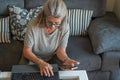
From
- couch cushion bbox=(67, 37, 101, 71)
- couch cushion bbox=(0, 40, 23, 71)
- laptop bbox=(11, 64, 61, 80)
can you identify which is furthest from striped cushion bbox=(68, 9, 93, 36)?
laptop bbox=(11, 64, 61, 80)

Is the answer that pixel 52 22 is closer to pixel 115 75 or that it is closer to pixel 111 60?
pixel 111 60

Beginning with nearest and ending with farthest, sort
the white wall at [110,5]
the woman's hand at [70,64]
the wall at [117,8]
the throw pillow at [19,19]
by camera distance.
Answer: the woman's hand at [70,64]
the throw pillow at [19,19]
the wall at [117,8]
the white wall at [110,5]

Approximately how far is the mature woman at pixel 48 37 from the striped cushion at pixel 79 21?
24.3 inches

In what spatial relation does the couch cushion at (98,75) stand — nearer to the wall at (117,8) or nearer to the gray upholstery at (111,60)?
the gray upholstery at (111,60)

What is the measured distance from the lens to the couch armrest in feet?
7.11

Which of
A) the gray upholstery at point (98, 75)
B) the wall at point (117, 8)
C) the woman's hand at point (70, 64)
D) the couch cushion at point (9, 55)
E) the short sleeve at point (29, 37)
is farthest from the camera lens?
the wall at point (117, 8)

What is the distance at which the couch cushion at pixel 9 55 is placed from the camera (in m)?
2.12

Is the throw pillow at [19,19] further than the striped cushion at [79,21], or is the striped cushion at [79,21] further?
the striped cushion at [79,21]

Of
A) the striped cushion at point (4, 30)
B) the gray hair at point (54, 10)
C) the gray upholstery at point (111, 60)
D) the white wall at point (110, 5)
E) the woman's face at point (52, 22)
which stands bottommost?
the gray upholstery at point (111, 60)

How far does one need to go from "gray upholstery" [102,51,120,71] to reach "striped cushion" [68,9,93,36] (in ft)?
1.51

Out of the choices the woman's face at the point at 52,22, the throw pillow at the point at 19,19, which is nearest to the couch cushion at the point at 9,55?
the throw pillow at the point at 19,19

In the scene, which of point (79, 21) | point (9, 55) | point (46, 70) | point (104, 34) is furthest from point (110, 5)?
point (46, 70)

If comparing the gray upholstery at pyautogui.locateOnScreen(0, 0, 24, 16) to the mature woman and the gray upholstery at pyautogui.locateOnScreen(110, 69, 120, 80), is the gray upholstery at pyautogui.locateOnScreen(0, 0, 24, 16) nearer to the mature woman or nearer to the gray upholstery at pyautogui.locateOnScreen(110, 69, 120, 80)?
the mature woman

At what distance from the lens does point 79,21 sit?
2.52 metres
